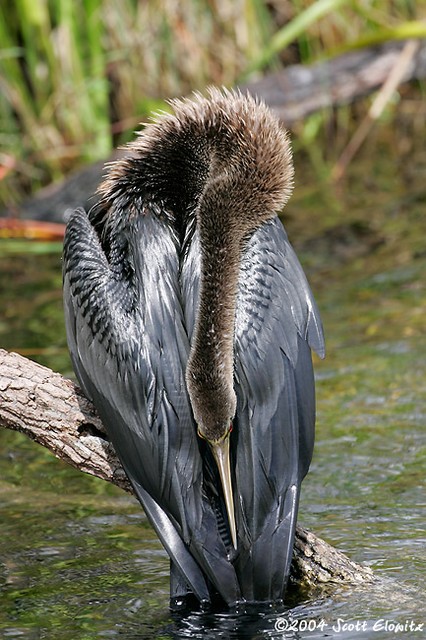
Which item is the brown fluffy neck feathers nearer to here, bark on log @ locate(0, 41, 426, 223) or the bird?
the bird

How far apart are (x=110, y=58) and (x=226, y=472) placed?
677 cm

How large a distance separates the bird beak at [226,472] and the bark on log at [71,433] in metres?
0.29

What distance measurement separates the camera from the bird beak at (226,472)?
4.19 metres

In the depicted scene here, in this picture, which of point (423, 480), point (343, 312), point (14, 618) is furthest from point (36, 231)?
point (14, 618)

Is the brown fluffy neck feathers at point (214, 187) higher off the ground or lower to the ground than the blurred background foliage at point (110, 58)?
lower

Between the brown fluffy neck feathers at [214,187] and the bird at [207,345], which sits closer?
the brown fluffy neck feathers at [214,187]

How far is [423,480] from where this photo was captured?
570 cm

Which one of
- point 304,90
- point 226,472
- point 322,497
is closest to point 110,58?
point 304,90

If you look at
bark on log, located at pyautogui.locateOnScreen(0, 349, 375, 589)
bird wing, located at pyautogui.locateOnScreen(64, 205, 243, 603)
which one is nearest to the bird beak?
bird wing, located at pyautogui.locateOnScreen(64, 205, 243, 603)

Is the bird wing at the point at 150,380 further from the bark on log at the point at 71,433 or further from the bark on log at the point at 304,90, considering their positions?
the bark on log at the point at 304,90

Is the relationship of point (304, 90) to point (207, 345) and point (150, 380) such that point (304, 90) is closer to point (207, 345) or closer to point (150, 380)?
point (150, 380)

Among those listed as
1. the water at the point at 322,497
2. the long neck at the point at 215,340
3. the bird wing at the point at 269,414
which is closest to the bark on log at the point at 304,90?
the water at the point at 322,497

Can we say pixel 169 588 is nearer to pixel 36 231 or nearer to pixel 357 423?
pixel 357 423

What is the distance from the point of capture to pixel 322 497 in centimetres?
564
